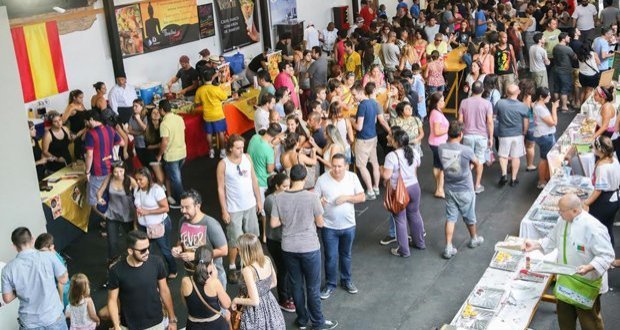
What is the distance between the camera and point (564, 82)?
12.2 meters

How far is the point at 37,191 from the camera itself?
690 cm

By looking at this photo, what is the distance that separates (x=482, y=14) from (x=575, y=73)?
150 inches

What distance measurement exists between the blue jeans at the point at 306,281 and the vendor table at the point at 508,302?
1.15 meters

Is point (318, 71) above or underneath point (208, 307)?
above

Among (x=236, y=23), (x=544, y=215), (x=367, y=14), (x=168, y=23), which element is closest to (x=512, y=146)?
(x=544, y=215)

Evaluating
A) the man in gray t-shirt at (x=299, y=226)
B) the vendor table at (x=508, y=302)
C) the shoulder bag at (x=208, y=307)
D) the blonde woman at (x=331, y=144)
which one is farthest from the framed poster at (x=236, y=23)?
the shoulder bag at (x=208, y=307)

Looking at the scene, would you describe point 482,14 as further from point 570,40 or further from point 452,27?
point 570,40

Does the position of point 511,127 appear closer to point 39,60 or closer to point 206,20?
point 39,60

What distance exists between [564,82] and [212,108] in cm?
555

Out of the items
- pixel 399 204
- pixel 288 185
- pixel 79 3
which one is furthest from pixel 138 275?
pixel 79 3

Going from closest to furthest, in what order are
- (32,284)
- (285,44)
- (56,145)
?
1. (32,284)
2. (56,145)
3. (285,44)

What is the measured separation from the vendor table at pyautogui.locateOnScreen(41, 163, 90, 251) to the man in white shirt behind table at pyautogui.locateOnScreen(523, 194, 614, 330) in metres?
5.08

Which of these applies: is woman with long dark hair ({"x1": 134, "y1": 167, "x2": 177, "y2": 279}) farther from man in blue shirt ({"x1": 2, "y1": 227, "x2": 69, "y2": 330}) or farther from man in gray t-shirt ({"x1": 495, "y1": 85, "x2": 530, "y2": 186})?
man in gray t-shirt ({"x1": 495, "y1": 85, "x2": 530, "y2": 186})

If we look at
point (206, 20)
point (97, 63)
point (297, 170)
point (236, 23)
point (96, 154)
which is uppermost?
point (206, 20)
